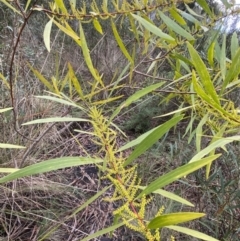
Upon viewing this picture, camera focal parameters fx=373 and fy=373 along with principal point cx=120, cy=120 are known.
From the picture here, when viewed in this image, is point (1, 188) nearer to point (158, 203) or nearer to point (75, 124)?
point (158, 203)

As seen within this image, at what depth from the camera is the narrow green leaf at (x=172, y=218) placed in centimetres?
28

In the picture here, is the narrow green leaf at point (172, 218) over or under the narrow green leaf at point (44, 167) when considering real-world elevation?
over

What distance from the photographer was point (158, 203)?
60.9 inches

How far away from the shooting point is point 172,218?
289 mm

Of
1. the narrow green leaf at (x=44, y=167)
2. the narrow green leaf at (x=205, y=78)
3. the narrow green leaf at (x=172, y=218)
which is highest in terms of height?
the narrow green leaf at (x=205, y=78)

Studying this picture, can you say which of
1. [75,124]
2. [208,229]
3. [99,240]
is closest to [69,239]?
[99,240]

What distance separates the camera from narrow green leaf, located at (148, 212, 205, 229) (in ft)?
0.91

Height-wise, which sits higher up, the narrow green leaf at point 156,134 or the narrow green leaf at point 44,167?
the narrow green leaf at point 156,134

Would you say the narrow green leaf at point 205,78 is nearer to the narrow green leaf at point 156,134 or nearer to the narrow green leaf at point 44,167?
the narrow green leaf at point 156,134

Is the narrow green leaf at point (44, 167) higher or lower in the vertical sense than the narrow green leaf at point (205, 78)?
lower

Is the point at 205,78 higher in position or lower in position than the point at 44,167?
higher

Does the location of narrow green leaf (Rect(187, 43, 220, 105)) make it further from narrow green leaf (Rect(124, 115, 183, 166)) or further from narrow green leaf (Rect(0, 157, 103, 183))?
narrow green leaf (Rect(0, 157, 103, 183))

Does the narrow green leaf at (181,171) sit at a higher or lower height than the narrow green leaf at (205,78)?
lower

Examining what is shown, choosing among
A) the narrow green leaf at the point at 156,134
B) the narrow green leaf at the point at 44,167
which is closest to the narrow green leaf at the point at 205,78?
the narrow green leaf at the point at 156,134
